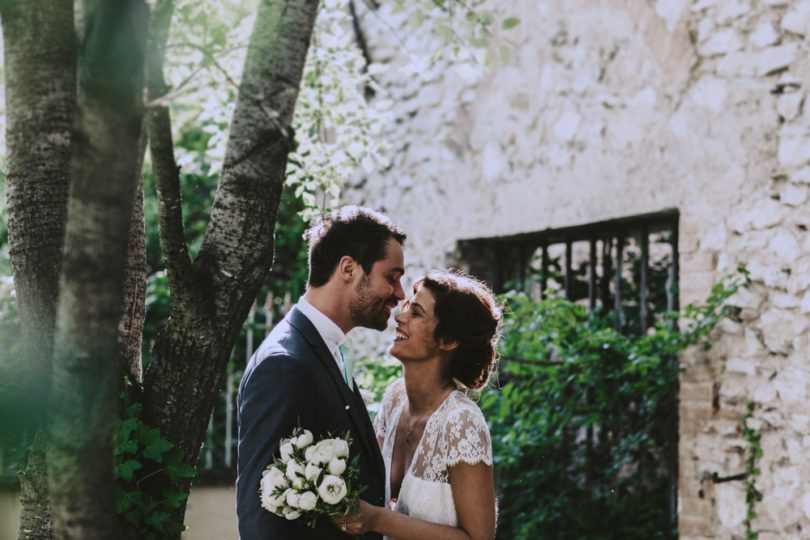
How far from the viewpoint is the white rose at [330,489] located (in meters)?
2.03

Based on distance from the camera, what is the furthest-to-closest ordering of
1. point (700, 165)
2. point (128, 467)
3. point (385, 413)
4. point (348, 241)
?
1. point (700, 165)
2. point (385, 413)
3. point (348, 241)
4. point (128, 467)

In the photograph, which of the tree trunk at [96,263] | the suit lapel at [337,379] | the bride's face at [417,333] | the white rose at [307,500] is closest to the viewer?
the tree trunk at [96,263]

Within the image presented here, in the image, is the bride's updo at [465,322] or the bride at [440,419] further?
the bride's updo at [465,322]

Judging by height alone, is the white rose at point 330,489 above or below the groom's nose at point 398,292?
below

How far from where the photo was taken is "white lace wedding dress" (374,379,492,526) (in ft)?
8.27

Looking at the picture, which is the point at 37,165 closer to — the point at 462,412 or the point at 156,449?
the point at 156,449

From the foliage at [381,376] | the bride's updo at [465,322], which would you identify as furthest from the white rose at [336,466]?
the foliage at [381,376]

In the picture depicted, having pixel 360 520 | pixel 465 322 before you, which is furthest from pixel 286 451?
pixel 465 322

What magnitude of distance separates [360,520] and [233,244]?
2.59 ft

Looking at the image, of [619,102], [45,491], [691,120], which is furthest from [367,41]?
[45,491]

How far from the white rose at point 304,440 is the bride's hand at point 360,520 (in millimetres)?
209

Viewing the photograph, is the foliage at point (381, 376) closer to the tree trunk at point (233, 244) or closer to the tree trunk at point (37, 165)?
the tree trunk at point (233, 244)

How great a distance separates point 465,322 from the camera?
2.77 meters

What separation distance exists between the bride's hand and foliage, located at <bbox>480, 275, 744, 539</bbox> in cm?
216
